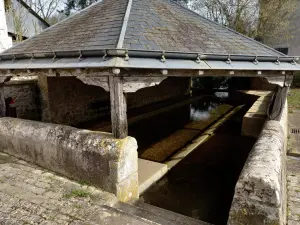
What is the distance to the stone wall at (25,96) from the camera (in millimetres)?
6736

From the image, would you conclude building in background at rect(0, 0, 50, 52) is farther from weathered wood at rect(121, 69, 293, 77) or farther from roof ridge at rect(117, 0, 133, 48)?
weathered wood at rect(121, 69, 293, 77)

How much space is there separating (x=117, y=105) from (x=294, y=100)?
11.9 meters

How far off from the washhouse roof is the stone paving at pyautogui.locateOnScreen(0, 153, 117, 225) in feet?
6.92

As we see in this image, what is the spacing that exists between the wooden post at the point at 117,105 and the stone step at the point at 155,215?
1144mm

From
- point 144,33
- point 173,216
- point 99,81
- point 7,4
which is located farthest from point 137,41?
point 7,4

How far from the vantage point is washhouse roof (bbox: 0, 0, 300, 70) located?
3.40m

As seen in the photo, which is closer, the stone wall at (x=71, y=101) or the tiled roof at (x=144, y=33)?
the tiled roof at (x=144, y=33)

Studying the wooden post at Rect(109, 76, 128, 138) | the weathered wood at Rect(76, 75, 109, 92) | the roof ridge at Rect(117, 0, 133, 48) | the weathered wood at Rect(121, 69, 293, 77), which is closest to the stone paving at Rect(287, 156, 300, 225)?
the weathered wood at Rect(121, 69, 293, 77)

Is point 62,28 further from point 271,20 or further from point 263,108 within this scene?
point 271,20

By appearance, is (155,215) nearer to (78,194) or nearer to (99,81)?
(78,194)

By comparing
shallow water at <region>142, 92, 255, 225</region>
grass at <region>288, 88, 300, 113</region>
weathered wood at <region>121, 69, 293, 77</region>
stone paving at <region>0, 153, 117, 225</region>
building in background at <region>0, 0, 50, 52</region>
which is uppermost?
building in background at <region>0, 0, 50, 52</region>

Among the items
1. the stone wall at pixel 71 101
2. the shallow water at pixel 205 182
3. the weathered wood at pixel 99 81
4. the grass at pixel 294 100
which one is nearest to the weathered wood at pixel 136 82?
the weathered wood at pixel 99 81

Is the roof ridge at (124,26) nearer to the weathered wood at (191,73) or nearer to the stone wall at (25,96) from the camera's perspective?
the weathered wood at (191,73)

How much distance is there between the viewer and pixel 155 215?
3.43 meters
